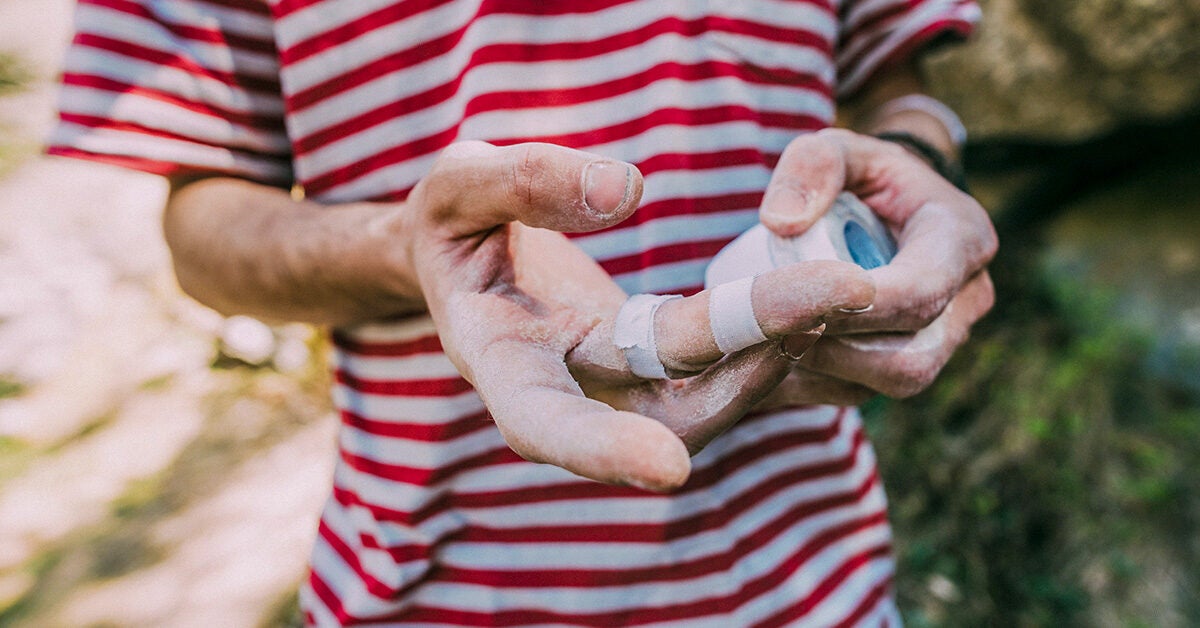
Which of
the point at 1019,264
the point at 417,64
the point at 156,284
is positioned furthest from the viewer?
the point at 156,284

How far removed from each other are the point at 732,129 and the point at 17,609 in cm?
295

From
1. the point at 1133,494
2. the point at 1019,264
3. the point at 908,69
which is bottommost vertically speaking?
the point at 1133,494

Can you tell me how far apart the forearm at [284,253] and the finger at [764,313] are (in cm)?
22

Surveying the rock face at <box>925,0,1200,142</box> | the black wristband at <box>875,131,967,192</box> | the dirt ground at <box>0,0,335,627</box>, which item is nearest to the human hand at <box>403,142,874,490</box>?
the black wristband at <box>875,131,967,192</box>

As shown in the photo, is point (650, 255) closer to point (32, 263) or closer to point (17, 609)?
point (17, 609)

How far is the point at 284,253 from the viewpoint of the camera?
748 millimetres

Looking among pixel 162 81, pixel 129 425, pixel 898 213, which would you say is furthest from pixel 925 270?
pixel 129 425

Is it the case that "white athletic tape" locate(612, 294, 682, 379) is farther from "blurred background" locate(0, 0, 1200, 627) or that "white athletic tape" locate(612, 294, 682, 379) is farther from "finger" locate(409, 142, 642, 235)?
"blurred background" locate(0, 0, 1200, 627)

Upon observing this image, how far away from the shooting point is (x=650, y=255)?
0.71 m

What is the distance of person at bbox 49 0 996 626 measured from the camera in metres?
0.67

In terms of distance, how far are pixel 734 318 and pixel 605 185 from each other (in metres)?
0.13

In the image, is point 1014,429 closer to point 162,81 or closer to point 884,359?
point 884,359

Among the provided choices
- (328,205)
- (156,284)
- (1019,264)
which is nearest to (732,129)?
(328,205)

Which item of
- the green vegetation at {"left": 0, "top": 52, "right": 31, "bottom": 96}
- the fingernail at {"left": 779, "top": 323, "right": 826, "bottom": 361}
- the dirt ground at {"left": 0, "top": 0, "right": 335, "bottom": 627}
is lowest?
the dirt ground at {"left": 0, "top": 0, "right": 335, "bottom": 627}
